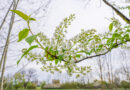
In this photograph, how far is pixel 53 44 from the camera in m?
0.32

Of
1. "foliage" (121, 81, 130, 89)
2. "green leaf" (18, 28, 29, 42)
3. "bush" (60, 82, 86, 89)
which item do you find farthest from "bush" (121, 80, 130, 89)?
"green leaf" (18, 28, 29, 42)

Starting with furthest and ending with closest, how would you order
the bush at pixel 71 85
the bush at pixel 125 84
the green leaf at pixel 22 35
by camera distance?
the bush at pixel 125 84
the bush at pixel 71 85
the green leaf at pixel 22 35

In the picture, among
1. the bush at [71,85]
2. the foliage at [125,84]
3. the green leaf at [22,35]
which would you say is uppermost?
the green leaf at [22,35]

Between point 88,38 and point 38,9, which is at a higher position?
point 38,9

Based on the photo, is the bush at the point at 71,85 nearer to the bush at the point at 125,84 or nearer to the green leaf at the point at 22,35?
the bush at the point at 125,84

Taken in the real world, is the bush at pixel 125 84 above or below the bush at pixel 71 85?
below

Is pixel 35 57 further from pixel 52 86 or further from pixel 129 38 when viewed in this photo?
pixel 52 86

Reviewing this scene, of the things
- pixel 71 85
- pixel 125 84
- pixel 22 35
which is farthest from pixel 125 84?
pixel 22 35

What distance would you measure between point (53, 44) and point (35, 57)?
0.07m

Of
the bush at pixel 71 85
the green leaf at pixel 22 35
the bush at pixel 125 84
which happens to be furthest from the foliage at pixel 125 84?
the green leaf at pixel 22 35

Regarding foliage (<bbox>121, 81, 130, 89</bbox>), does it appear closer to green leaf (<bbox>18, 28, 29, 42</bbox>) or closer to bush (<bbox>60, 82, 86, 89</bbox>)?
bush (<bbox>60, 82, 86, 89</bbox>)

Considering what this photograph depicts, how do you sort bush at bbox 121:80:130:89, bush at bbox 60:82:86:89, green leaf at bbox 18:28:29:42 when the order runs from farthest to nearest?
bush at bbox 121:80:130:89
bush at bbox 60:82:86:89
green leaf at bbox 18:28:29:42

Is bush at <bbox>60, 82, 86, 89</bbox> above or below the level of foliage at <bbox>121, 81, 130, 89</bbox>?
above

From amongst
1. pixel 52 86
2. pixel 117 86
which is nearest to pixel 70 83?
Result: pixel 52 86
